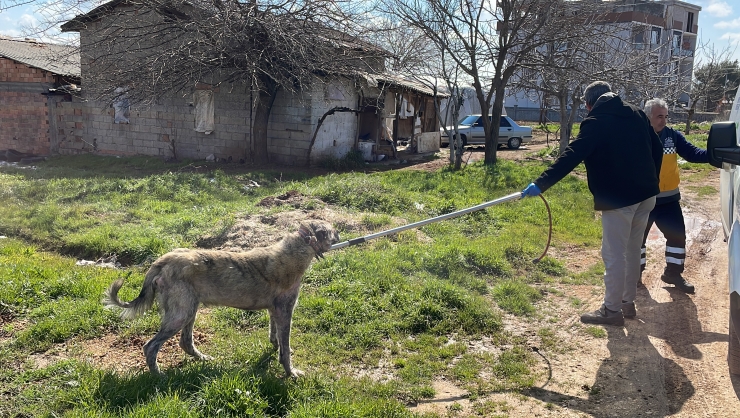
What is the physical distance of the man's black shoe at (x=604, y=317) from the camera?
5590 mm

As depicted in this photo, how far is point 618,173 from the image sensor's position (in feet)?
17.2

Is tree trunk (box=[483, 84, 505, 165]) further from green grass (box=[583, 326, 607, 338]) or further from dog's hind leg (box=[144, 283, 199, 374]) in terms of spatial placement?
dog's hind leg (box=[144, 283, 199, 374])

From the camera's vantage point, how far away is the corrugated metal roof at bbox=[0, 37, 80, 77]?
2011cm

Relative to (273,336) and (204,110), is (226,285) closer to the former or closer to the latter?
(273,336)

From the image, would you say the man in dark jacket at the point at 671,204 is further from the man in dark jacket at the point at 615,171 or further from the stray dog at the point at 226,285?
the stray dog at the point at 226,285

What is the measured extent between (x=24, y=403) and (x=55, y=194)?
8498 millimetres

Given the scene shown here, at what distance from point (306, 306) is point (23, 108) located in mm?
20250

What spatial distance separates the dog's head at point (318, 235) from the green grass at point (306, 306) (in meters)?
0.98

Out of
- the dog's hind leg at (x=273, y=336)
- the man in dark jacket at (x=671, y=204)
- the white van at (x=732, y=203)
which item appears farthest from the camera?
the man in dark jacket at (x=671, y=204)

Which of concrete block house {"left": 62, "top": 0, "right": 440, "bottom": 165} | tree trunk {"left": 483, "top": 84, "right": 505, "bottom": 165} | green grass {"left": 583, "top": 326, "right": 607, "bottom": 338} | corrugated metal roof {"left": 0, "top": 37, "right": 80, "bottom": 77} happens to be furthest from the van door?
green grass {"left": 583, "top": 326, "right": 607, "bottom": 338}

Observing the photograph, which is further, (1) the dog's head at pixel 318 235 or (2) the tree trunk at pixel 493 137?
(2) the tree trunk at pixel 493 137

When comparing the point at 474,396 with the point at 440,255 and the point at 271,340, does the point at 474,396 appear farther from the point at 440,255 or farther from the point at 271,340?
the point at 440,255

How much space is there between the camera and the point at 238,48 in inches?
602

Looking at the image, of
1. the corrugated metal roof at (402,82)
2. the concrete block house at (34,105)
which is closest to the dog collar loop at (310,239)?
the corrugated metal roof at (402,82)
